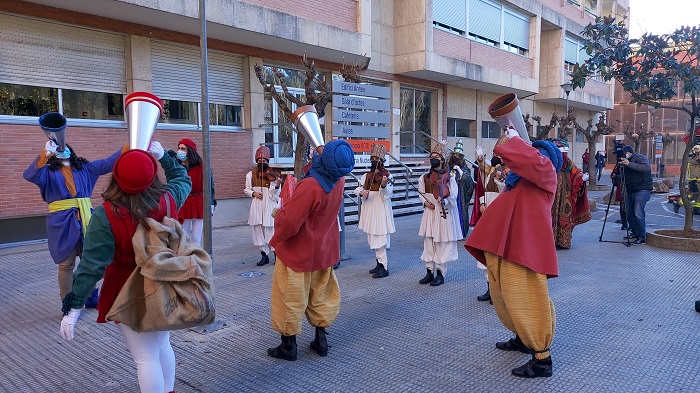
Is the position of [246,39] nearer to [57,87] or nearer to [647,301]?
[57,87]

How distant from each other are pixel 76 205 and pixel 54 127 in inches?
30.9

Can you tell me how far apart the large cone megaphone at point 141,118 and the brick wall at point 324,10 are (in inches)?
333

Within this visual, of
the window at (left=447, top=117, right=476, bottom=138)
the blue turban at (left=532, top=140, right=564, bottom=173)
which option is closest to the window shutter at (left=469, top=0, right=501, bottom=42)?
the window at (left=447, top=117, right=476, bottom=138)

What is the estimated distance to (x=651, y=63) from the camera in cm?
917

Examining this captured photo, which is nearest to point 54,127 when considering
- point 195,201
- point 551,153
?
point 195,201

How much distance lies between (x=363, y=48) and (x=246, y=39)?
11.0 feet

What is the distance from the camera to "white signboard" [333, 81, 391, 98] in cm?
730

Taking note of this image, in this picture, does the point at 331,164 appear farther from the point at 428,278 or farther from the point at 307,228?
the point at 428,278

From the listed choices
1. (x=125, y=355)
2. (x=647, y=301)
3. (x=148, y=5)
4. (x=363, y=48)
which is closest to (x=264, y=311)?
(x=125, y=355)

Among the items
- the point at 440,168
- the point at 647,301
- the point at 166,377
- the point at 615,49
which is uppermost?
the point at 615,49

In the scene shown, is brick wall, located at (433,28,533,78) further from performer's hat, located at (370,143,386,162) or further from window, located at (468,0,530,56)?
performer's hat, located at (370,143,386,162)

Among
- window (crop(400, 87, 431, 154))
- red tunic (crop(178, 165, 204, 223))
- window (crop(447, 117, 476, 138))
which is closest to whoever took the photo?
red tunic (crop(178, 165, 204, 223))

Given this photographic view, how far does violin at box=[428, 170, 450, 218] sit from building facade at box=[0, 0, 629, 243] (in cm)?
Answer: 405

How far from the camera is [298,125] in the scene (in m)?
4.99
